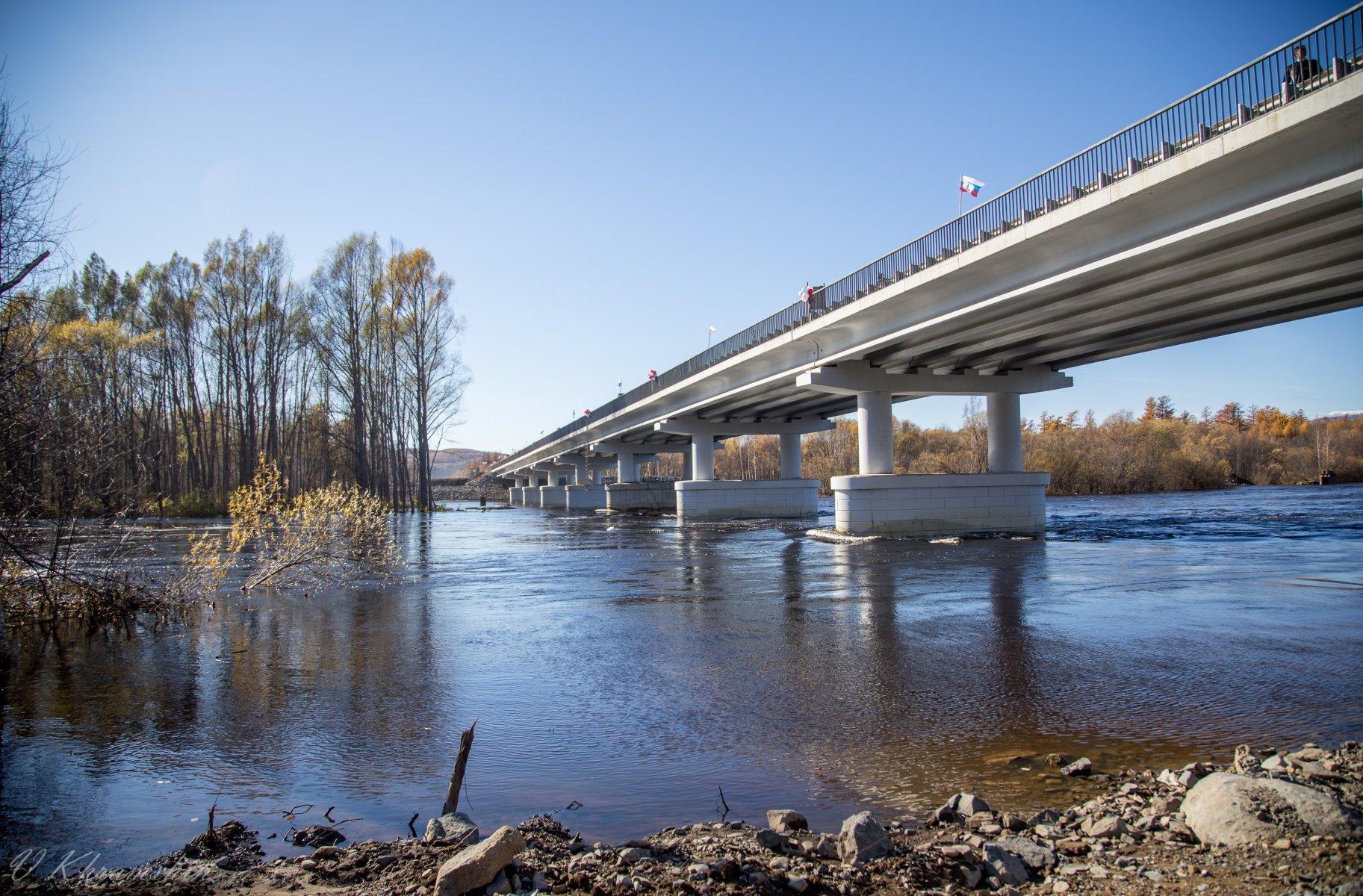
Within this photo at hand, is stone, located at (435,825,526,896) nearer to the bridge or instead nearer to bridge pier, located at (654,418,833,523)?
the bridge

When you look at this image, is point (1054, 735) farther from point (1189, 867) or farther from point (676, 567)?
point (676, 567)

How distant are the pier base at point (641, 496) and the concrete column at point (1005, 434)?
4105 centimetres

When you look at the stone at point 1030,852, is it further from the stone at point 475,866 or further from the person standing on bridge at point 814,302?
the person standing on bridge at point 814,302

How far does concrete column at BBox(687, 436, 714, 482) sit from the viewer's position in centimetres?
5722

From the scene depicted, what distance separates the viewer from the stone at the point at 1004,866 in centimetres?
427

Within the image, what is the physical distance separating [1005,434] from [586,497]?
187 feet

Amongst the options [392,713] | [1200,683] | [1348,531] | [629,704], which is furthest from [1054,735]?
[1348,531]

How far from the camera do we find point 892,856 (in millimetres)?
4527

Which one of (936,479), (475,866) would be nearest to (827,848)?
(475,866)

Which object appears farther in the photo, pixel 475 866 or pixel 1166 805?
pixel 1166 805

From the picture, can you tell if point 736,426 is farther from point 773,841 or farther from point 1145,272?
point 773,841

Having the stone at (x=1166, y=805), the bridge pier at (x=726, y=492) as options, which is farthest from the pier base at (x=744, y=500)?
the stone at (x=1166, y=805)

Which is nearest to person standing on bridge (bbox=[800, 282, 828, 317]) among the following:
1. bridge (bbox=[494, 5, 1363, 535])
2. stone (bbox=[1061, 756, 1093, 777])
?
bridge (bbox=[494, 5, 1363, 535])

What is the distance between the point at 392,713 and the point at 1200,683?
29.1 ft
